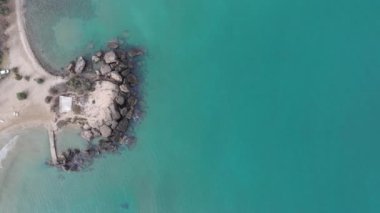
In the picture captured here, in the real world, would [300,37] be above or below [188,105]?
above

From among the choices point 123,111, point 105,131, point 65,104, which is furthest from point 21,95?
point 123,111

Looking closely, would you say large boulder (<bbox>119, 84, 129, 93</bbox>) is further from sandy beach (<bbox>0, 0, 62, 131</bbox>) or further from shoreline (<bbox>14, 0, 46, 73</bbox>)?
shoreline (<bbox>14, 0, 46, 73</bbox>)

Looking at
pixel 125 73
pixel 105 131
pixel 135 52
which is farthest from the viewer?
pixel 135 52

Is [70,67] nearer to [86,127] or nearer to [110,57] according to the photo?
[110,57]

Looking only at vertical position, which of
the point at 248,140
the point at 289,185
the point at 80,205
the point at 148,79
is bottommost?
the point at 80,205

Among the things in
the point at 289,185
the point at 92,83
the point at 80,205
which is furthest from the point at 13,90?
the point at 289,185

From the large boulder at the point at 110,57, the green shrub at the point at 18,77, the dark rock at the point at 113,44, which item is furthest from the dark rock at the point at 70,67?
the green shrub at the point at 18,77

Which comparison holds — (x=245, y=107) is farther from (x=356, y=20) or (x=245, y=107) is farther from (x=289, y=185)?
(x=356, y=20)

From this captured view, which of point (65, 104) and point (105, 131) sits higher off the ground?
point (65, 104)
